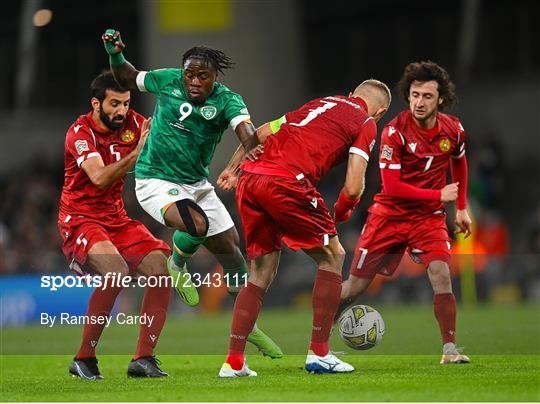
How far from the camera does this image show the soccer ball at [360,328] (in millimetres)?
8984

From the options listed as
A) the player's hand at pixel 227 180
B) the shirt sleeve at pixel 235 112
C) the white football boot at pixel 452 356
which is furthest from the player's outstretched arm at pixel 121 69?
the white football boot at pixel 452 356

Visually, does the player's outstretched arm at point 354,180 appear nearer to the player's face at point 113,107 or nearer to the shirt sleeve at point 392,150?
the shirt sleeve at point 392,150

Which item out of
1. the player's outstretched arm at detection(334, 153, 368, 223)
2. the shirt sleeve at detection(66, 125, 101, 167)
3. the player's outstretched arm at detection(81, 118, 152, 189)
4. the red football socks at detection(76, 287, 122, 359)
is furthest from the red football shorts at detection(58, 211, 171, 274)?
the player's outstretched arm at detection(334, 153, 368, 223)

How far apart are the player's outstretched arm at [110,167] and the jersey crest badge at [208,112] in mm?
414

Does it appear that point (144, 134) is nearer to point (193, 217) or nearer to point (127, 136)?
point (127, 136)

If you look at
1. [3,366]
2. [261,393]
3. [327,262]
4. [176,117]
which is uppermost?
[176,117]

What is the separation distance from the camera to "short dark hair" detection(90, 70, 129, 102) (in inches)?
352

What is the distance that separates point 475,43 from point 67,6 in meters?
11.1

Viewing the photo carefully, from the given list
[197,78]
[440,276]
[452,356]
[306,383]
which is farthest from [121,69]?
[452,356]

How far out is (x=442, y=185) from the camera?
→ 9.73 m

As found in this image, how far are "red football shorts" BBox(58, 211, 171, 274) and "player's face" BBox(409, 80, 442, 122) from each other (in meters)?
2.21

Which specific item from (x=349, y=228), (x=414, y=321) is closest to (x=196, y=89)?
(x=414, y=321)

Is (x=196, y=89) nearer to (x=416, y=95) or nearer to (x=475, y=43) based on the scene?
(x=416, y=95)

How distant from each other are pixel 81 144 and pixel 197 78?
1.00 metres
